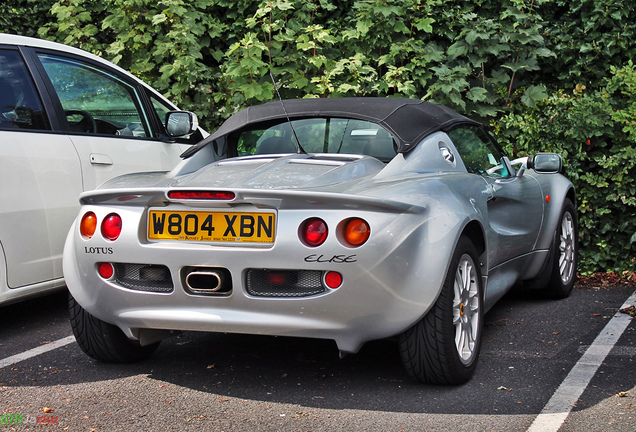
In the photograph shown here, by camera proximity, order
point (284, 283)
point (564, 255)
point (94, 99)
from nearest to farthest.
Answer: point (284, 283) < point (94, 99) < point (564, 255)

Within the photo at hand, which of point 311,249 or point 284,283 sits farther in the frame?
point 284,283

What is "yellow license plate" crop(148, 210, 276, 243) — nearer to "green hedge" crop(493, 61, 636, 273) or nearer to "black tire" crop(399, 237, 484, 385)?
"black tire" crop(399, 237, 484, 385)

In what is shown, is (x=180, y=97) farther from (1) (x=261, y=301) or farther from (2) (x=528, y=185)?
(1) (x=261, y=301)

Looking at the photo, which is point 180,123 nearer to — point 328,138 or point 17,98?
point 17,98

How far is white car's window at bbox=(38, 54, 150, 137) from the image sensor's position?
483 cm

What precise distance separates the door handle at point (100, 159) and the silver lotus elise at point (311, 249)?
3.75ft

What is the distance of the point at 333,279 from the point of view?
3.05 metres

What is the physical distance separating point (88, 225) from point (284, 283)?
1.00m

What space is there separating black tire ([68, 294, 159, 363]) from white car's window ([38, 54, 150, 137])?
1597 millimetres

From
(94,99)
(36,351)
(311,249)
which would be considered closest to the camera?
(311,249)

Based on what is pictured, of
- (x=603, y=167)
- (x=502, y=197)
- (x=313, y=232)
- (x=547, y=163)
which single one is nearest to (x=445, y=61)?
(x=603, y=167)

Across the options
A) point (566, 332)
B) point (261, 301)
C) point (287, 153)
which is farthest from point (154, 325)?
point (566, 332)

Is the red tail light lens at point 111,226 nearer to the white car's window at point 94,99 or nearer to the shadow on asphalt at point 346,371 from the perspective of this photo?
Answer: the shadow on asphalt at point 346,371

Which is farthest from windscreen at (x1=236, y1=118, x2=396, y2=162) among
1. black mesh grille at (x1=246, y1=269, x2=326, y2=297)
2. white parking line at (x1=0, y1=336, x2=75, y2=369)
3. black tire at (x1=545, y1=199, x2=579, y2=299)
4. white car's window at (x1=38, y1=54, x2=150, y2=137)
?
black tire at (x1=545, y1=199, x2=579, y2=299)
